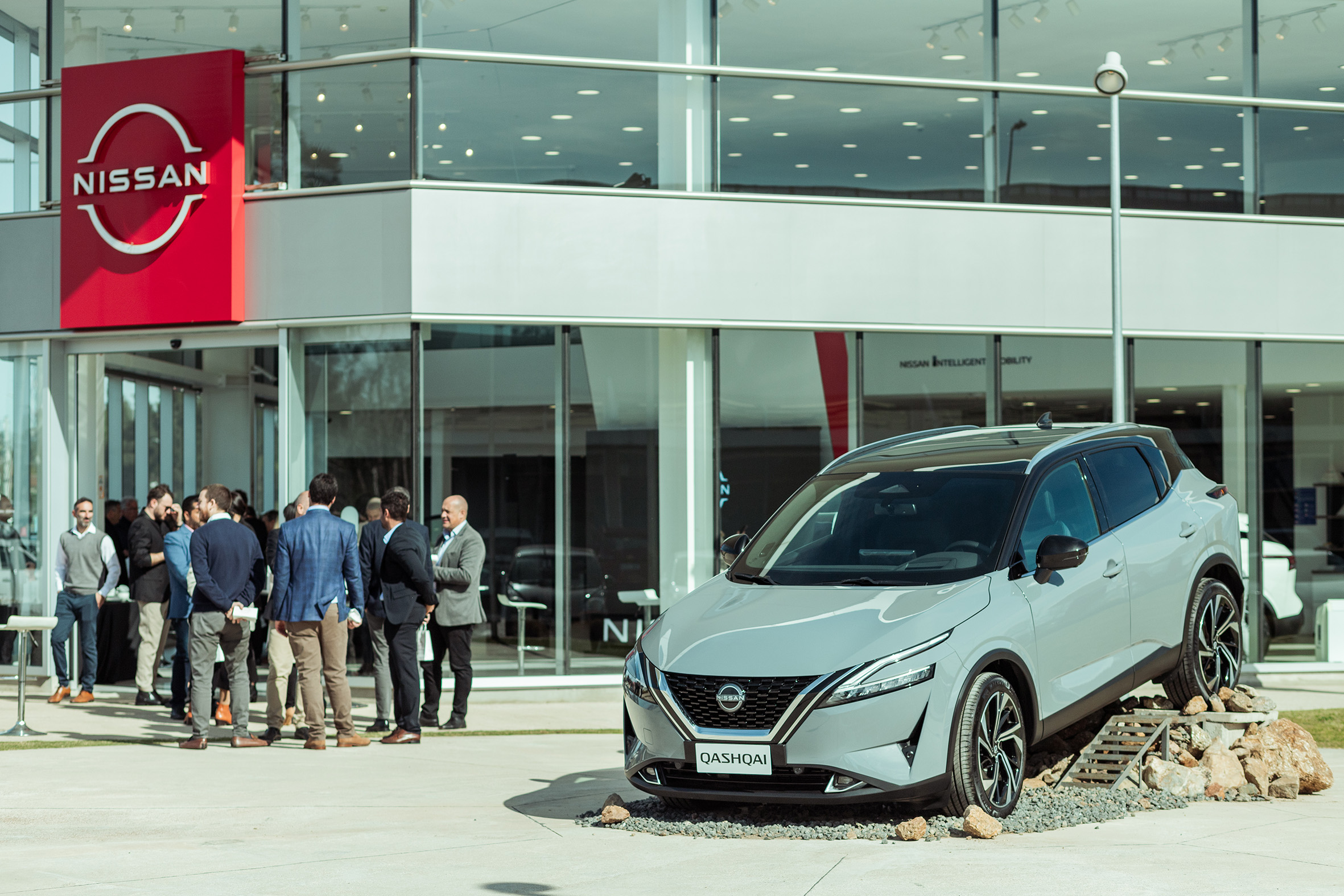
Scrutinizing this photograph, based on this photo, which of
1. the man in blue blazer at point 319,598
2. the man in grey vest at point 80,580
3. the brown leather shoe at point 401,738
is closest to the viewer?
→ the man in blue blazer at point 319,598

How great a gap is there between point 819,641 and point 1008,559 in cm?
124

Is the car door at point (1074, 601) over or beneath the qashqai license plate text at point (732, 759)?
over

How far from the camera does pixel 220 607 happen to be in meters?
11.6

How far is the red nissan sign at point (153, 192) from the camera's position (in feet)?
50.1

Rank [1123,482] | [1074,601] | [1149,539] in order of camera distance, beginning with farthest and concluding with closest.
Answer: [1123,482] < [1149,539] < [1074,601]

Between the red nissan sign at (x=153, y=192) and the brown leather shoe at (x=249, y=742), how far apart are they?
5.13 meters

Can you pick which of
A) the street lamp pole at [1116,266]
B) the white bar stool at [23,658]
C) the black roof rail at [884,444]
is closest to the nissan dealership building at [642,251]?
the street lamp pole at [1116,266]

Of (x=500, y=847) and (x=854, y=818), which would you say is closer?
(x=500, y=847)

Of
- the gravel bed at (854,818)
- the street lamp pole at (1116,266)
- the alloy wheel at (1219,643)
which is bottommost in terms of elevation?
the gravel bed at (854,818)

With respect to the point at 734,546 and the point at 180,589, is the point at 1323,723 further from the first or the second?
the point at 180,589

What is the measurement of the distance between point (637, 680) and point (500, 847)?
3.58ft

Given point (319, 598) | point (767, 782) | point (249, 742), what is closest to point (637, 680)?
point (767, 782)

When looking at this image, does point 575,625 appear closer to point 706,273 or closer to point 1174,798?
point 706,273

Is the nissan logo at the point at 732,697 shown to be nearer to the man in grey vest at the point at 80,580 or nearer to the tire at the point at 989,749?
the tire at the point at 989,749
